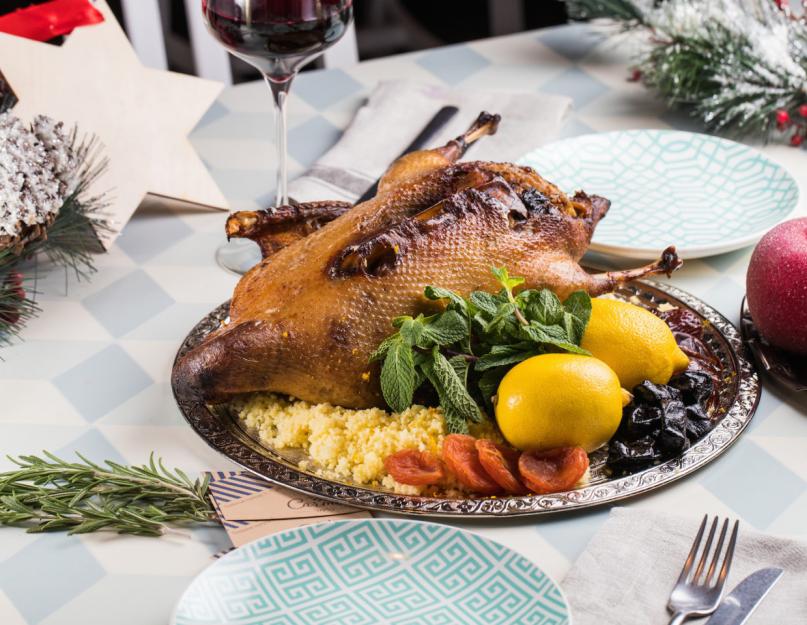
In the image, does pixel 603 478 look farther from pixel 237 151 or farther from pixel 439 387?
pixel 237 151

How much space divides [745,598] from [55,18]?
4.70 feet

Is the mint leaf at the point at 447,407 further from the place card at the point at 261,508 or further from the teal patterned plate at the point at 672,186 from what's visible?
the teal patterned plate at the point at 672,186

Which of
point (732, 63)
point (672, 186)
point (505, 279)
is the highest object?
point (505, 279)

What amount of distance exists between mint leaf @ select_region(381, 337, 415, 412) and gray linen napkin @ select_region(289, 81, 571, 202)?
29.3 inches

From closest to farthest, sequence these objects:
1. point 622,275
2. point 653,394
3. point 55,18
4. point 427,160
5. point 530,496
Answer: point 530,496
point 653,394
point 622,275
point 427,160
point 55,18

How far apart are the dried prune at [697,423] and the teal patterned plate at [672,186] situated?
43 cm

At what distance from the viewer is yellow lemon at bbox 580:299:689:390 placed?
50.4 inches

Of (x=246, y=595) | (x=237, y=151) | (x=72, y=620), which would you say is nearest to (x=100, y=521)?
(x=72, y=620)

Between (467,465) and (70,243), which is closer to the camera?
(467,465)

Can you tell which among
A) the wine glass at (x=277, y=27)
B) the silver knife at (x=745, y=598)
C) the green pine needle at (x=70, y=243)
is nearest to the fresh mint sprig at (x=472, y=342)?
the silver knife at (x=745, y=598)

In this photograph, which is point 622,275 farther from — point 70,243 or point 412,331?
point 70,243

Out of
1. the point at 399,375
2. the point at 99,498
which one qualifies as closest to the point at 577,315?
the point at 399,375

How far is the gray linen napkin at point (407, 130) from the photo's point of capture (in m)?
1.97

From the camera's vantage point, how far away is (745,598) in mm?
997
